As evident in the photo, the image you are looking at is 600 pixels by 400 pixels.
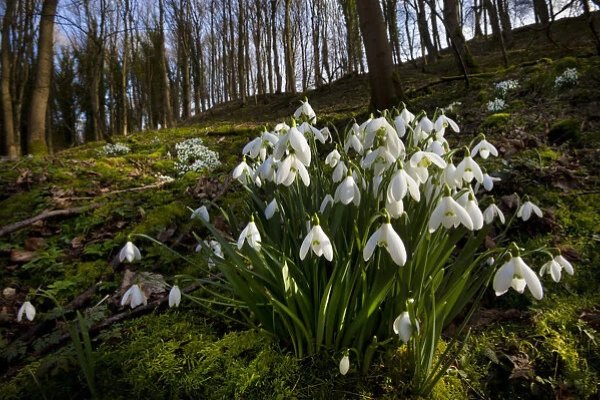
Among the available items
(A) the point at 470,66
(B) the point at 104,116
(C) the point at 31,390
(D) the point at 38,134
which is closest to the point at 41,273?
(C) the point at 31,390

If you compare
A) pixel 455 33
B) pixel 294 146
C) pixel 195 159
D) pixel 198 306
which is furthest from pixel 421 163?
pixel 455 33

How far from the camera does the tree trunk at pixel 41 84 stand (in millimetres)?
8008

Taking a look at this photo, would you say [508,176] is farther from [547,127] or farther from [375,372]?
[375,372]

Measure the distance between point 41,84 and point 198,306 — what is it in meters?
8.22

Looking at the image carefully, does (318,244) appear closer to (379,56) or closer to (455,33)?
(379,56)

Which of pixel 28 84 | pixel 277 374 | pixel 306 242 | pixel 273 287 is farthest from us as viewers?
pixel 28 84

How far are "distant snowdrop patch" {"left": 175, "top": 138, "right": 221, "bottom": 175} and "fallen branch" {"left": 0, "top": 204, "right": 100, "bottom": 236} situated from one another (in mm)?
1466

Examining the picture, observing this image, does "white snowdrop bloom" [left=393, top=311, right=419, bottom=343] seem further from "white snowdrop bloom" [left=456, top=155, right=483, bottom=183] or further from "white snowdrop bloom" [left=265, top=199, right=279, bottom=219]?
"white snowdrop bloom" [left=265, top=199, right=279, bottom=219]

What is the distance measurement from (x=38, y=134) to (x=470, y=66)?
9.24 meters

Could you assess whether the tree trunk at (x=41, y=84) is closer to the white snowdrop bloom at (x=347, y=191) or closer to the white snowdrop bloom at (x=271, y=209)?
the white snowdrop bloom at (x=271, y=209)

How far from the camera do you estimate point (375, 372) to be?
4.81ft

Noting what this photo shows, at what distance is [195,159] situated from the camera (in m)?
5.29

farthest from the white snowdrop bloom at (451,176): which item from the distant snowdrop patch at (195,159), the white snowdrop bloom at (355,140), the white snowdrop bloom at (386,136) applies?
the distant snowdrop patch at (195,159)

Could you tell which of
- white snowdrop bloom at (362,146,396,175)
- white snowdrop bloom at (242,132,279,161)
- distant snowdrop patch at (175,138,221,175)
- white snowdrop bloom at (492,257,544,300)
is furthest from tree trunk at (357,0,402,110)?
white snowdrop bloom at (492,257,544,300)
